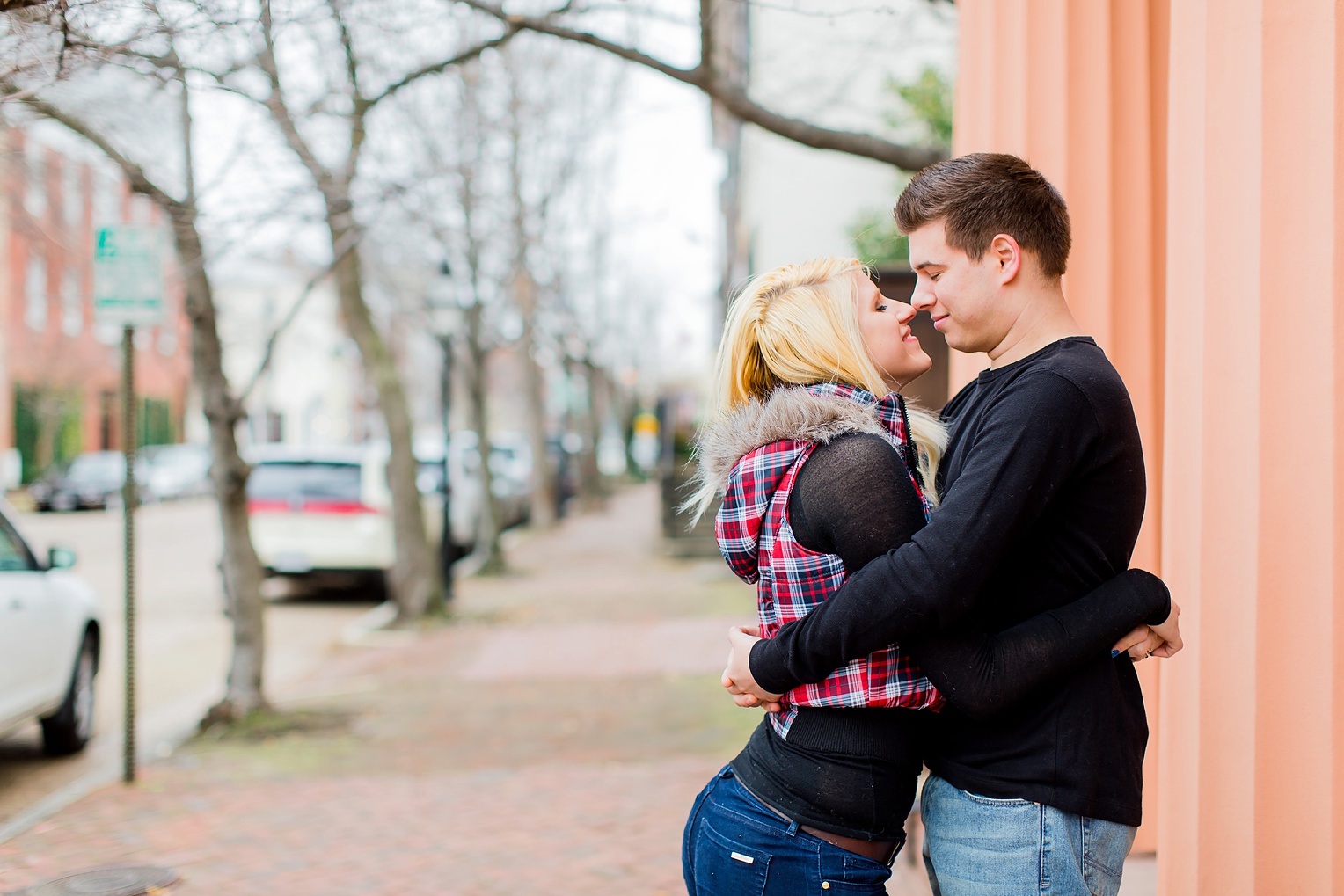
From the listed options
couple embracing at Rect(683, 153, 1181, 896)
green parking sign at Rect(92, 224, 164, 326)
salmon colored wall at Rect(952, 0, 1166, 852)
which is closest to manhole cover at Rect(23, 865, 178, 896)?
green parking sign at Rect(92, 224, 164, 326)

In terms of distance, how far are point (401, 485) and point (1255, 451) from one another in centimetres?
1140

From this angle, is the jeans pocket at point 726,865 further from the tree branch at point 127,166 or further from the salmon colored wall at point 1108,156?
the tree branch at point 127,166

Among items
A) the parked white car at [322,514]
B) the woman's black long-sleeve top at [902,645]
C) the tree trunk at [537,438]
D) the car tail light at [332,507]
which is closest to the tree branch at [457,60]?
the woman's black long-sleeve top at [902,645]

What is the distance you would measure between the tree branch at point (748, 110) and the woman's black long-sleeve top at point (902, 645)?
461 centimetres

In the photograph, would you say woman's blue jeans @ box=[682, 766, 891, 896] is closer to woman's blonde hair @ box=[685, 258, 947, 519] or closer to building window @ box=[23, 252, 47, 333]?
woman's blonde hair @ box=[685, 258, 947, 519]

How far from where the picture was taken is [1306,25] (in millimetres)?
2344

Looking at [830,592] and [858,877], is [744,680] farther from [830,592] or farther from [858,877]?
[858,877]

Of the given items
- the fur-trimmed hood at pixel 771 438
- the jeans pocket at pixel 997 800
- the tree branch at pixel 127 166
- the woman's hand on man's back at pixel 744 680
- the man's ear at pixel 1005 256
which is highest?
the tree branch at pixel 127 166

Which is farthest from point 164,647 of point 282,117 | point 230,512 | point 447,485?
point 282,117

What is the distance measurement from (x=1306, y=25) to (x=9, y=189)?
8553 mm

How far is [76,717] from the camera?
731cm

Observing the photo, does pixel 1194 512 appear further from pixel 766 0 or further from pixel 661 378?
pixel 661 378

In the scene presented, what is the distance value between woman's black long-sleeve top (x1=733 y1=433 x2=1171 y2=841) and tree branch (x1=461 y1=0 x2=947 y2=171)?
15.1 feet

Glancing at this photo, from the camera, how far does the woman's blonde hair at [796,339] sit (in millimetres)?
1999
